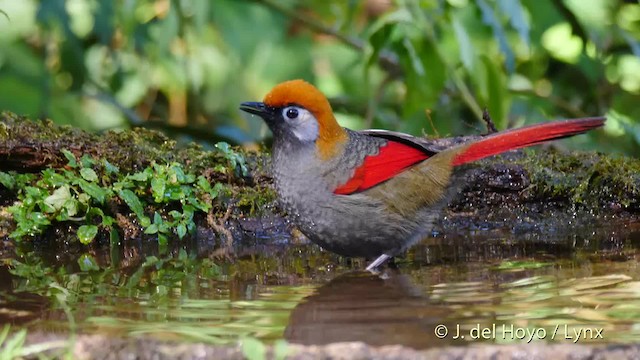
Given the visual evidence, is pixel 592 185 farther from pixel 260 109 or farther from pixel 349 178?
pixel 260 109

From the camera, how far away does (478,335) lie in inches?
124

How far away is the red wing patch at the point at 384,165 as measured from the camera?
4.85 meters

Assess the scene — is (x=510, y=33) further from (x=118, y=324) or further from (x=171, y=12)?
(x=118, y=324)

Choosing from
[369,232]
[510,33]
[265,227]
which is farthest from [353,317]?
[510,33]

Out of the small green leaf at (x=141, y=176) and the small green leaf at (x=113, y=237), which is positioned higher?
the small green leaf at (x=141, y=176)

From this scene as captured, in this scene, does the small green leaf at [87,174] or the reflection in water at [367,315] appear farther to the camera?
the small green leaf at [87,174]

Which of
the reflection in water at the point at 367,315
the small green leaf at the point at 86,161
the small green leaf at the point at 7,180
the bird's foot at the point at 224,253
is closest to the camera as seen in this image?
the reflection in water at the point at 367,315

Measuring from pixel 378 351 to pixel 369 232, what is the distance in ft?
6.46

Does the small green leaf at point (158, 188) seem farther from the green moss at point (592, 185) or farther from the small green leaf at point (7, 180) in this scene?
the green moss at point (592, 185)

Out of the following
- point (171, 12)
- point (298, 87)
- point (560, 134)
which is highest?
point (171, 12)

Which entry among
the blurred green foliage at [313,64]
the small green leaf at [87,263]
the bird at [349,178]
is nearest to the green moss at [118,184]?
the small green leaf at [87,263]

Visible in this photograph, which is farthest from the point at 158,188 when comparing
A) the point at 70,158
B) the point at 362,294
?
the point at 362,294

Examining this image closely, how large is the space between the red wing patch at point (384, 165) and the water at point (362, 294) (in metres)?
0.41

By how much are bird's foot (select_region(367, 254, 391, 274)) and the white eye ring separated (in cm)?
75
